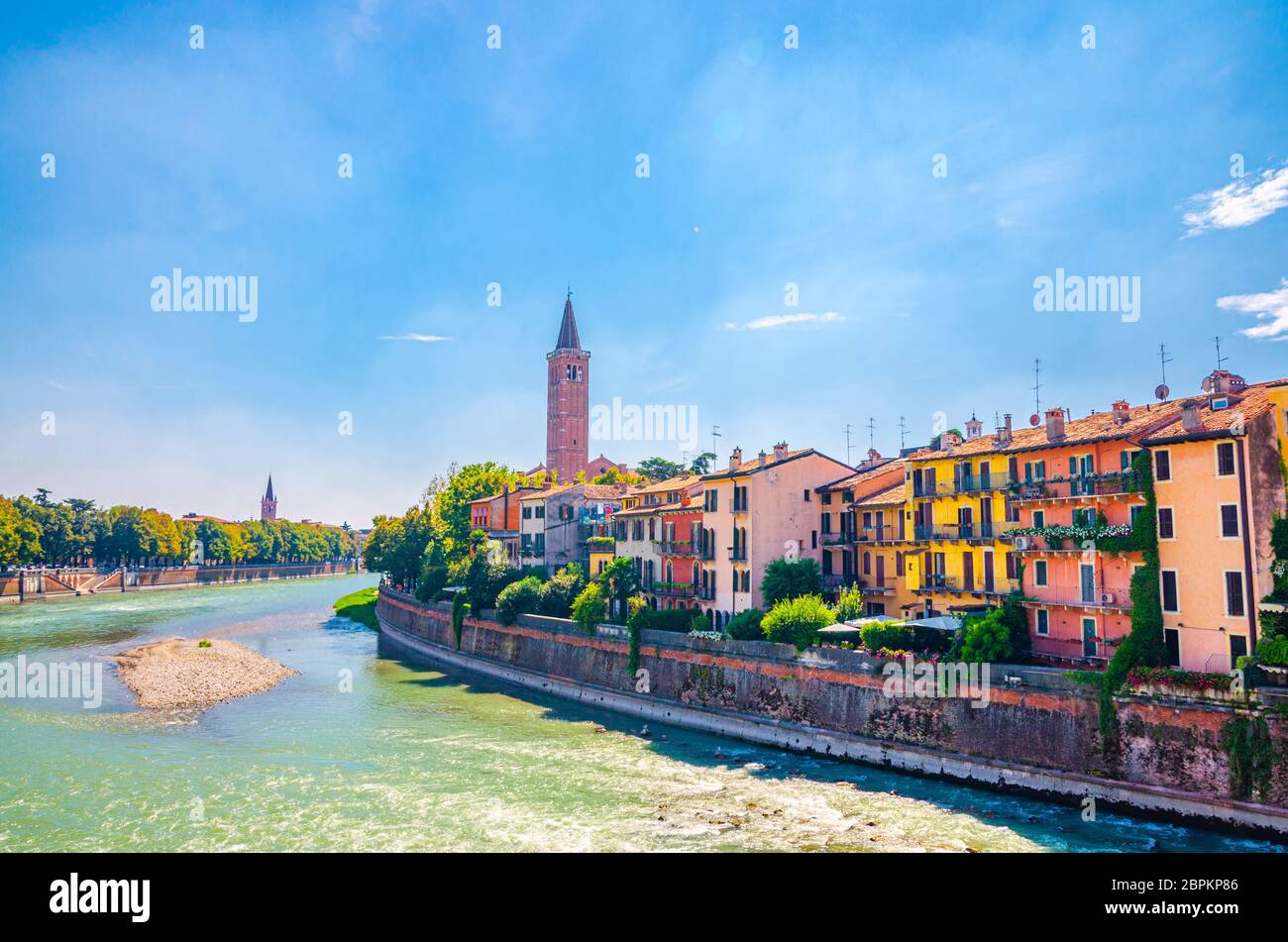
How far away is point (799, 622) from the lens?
34656 mm

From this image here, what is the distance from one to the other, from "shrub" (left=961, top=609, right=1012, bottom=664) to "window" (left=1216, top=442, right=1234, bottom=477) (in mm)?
8419

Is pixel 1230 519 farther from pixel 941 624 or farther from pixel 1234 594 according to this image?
pixel 941 624

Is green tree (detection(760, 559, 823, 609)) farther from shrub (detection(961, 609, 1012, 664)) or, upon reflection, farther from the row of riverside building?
shrub (detection(961, 609, 1012, 664))

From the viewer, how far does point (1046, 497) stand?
31656mm

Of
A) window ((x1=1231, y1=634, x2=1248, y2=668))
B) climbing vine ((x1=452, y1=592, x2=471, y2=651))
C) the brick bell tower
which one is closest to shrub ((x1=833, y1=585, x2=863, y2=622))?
window ((x1=1231, y1=634, x2=1248, y2=668))

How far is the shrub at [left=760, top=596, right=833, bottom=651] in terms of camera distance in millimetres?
34325

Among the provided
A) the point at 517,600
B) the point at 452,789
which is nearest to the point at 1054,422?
the point at 452,789

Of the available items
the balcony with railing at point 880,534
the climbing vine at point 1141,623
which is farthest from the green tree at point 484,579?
the climbing vine at point 1141,623

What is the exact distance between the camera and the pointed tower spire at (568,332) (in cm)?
12156

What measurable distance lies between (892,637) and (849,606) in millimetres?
6005
